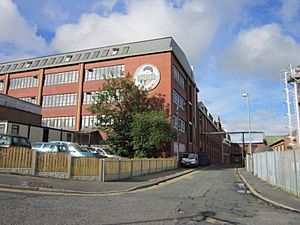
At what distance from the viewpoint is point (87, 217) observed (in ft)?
25.3

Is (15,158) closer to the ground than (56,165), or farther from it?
farther from it

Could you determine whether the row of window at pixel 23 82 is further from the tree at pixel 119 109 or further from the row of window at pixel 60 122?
the tree at pixel 119 109

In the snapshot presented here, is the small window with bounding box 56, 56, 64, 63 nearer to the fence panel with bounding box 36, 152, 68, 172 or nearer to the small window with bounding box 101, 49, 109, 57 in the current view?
the small window with bounding box 101, 49, 109, 57

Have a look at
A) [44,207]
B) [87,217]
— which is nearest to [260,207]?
[87,217]

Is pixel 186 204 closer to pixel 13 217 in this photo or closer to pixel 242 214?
pixel 242 214

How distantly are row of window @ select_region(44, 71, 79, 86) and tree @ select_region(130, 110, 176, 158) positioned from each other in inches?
700

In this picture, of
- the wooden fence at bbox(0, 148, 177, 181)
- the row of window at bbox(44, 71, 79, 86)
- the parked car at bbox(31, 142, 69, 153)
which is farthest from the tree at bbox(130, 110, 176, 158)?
the row of window at bbox(44, 71, 79, 86)

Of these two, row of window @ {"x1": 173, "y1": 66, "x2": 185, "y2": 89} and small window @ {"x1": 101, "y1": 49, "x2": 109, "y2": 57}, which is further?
small window @ {"x1": 101, "y1": 49, "x2": 109, "y2": 57}

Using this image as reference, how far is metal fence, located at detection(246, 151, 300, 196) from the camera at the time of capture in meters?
14.0

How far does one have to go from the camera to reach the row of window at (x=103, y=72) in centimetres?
4695

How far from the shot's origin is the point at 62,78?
5150 cm

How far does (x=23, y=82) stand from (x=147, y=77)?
2413 centimetres

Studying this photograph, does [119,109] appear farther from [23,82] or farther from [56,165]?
[56,165]

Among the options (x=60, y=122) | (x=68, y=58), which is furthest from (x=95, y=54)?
(x=60, y=122)
